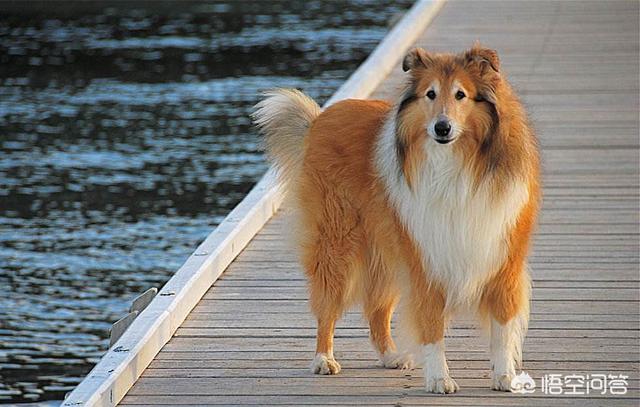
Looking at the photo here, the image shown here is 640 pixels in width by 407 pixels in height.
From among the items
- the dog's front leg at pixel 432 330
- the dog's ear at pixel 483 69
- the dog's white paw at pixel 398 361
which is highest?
the dog's ear at pixel 483 69

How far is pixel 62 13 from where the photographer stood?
2166 cm

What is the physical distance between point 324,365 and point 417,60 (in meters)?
1.18

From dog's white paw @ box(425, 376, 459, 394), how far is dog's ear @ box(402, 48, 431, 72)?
1062mm

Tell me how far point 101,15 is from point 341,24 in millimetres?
4099

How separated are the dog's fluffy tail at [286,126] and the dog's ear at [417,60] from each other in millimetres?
829

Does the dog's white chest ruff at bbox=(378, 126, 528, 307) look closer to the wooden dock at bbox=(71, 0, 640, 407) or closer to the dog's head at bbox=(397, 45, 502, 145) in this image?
the dog's head at bbox=(397, 45, 502, 145)

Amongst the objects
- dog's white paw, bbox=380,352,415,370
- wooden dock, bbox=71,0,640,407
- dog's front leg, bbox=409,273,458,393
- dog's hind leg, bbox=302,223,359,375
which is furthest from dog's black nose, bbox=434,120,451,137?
dog's white paw, bbox=380,352,415,370

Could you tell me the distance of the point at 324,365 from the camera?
15.2 feet

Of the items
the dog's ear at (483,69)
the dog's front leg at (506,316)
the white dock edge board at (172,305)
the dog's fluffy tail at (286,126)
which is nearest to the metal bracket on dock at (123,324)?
the white dock edge board at (172,305)

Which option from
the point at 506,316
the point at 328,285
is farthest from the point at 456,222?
the point at 328,285

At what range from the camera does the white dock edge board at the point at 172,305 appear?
4285 millimetres

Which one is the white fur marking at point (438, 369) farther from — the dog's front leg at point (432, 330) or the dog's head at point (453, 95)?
the dog's head at point (453, 95)

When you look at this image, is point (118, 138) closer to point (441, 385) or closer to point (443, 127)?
point (441, 385)

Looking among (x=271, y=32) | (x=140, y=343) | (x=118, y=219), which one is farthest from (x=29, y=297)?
(x=271, y=32)
